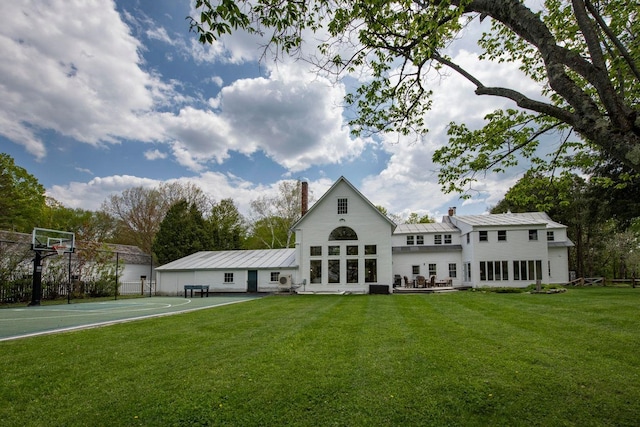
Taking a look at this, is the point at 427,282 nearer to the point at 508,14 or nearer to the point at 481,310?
the point at 481,310

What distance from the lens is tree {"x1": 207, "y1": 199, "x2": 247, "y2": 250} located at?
37.4 m

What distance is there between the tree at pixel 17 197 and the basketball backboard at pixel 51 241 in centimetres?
1670

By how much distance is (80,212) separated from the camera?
4366 cm

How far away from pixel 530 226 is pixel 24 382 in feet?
101

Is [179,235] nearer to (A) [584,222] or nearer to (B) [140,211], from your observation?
(B) [140,211]

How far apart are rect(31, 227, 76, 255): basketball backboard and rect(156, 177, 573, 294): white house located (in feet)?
29.3

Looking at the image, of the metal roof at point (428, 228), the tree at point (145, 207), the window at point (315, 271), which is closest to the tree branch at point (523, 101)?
the window at point (315, 271)

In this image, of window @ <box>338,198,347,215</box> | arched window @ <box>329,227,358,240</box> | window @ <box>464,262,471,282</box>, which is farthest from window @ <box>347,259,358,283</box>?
window @ <box>464,262,471,282</box>

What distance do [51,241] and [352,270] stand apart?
1823 centimetres

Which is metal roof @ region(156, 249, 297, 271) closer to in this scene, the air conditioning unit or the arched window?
the air conditioning unit

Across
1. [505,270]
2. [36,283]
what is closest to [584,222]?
[505,270]

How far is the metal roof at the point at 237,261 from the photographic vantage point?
26906 millimetres

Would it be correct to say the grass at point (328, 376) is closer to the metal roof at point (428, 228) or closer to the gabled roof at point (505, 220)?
the gabled roof at point (505, 220)

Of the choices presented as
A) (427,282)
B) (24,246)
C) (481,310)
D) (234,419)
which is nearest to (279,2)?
(234,419)
